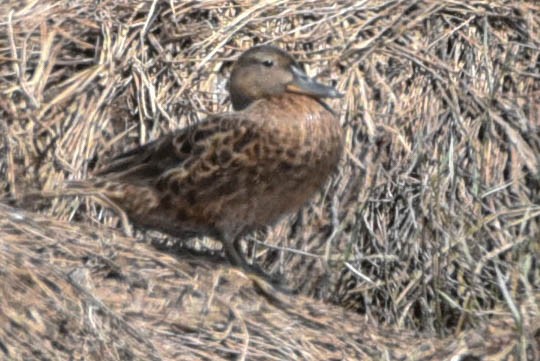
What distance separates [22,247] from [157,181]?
0.88 m

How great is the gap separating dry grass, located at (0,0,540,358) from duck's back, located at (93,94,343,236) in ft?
0.84

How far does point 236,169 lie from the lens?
16.9ft

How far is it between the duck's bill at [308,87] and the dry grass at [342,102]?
372 mm

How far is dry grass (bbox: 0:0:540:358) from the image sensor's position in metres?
5.53

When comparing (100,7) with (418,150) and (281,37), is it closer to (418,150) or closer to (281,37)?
(281,37)

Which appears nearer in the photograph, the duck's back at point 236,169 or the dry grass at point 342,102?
the duck's back at point 236,169

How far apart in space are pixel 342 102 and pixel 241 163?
78 centimetres

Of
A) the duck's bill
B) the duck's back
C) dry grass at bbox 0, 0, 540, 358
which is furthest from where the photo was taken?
dry grass at bbox 0, 0, 540, 358

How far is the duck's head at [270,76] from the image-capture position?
5.41 m

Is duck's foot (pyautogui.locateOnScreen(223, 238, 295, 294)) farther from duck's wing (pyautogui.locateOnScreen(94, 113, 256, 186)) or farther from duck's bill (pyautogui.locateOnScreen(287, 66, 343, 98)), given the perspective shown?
duck's bill (pyautogui.locateOnScreen(287, 66, 343, 98))

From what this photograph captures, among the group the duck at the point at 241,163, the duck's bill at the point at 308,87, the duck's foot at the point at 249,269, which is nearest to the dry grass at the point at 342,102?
the duck's foot at the point at 249,269

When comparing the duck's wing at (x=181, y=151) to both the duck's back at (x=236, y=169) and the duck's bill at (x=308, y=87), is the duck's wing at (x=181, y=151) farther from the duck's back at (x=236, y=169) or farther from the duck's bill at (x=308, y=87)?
the duck's bill at (x=308, y=87)

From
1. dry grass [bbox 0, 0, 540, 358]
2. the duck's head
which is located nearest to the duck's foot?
dry grass [bbox 0, 0, 540, 358]

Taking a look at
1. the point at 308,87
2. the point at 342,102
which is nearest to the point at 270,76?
the point at 308,87
